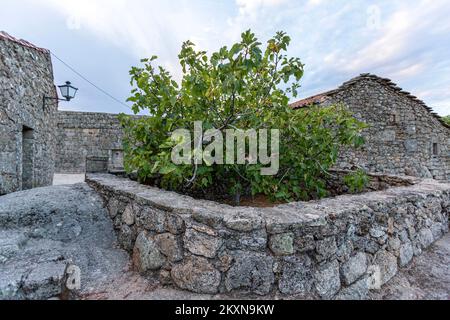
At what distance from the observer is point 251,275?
1.39m

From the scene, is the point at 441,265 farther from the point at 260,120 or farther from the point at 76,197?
the point at 76,197

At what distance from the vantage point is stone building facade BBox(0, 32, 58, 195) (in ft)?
10.7

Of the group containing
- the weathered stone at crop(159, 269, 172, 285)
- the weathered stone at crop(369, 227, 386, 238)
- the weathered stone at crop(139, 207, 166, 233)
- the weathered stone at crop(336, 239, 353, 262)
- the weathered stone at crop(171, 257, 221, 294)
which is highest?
the weathered stone at crop(139, 207, 166, 233)

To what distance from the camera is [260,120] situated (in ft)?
8.61

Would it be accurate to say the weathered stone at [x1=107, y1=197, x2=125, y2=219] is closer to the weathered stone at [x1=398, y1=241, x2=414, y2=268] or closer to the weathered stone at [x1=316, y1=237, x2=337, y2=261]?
the weathered stone at [x1=316, y1=237, x2=337, y2=261]

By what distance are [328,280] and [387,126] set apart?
707 centimetres

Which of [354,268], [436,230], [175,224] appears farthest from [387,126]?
[175,224]

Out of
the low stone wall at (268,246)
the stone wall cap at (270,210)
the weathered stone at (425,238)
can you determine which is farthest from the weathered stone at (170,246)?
the weathered stone at (425,238)

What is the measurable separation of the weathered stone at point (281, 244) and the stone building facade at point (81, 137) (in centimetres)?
969

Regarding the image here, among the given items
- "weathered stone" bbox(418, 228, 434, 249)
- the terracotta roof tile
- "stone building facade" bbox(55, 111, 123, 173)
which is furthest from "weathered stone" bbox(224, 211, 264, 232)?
"stone building facade" bbox(55, 111, 123, 173)

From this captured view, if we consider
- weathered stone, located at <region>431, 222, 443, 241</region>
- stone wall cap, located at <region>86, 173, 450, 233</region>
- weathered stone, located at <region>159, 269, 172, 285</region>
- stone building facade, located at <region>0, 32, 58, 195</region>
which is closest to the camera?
stone wall cap, located at <region>86, 173, 450, 233</region>

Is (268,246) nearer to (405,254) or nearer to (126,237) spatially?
(126,237)

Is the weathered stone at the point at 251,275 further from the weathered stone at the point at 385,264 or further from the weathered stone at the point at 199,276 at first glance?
the weathered stone at the point at 385,264

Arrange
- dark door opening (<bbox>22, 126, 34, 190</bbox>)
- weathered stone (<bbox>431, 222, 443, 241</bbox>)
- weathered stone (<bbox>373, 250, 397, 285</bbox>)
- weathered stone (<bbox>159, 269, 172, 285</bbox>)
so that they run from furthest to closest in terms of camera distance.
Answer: dark door opening (<bbox>22, 126, 34, 190</bbox>), weathered stone (<bbox>431, 222, 443, 241</bbox>), weathered stone (<bbox>373, 250, 397, 285</bbox>), weathered stone (<bbox>159, 269, 172, 285</bbox>)
